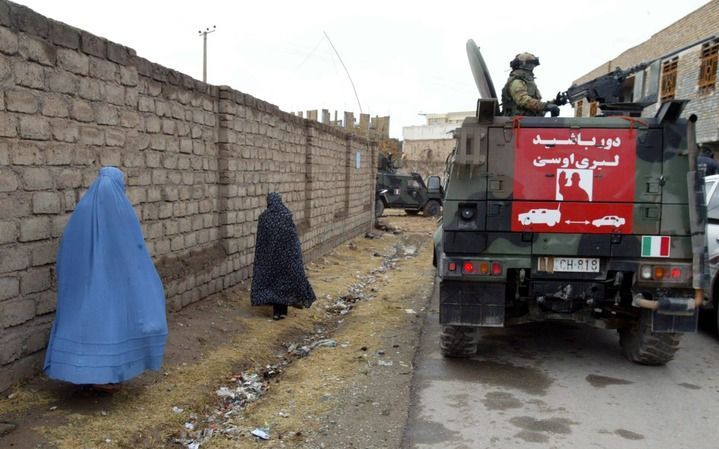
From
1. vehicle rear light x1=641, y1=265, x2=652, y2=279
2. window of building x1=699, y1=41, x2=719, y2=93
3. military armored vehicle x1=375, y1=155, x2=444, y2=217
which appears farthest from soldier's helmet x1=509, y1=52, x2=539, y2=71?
military armored vehicle x1=375, y1=155, x2=444, y2=217

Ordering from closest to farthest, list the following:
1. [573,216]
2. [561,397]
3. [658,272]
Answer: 1. [561,397]
2. [658,272]
3. [573,216]

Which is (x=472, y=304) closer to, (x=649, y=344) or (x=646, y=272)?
(x=646, y=272)

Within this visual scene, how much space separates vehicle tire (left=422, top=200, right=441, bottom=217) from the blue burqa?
21010 mm

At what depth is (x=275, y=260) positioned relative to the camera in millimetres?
6547

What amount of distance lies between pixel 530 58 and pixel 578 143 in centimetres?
187

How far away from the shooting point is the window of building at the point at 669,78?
19.6 metres

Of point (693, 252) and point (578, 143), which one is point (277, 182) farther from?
point (693, 252)

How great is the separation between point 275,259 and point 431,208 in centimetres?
1850

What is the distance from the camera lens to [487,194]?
15.8 ft

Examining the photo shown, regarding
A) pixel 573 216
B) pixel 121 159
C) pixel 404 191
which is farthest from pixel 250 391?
pixel 404 191

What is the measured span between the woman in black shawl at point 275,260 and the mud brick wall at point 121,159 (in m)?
0.60

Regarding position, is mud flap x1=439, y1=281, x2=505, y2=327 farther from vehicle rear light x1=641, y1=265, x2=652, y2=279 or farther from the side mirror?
the side mirror

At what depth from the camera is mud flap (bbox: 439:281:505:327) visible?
4.85m

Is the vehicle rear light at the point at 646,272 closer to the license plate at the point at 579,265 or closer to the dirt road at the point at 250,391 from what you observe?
the license plate at the point at 579,265
